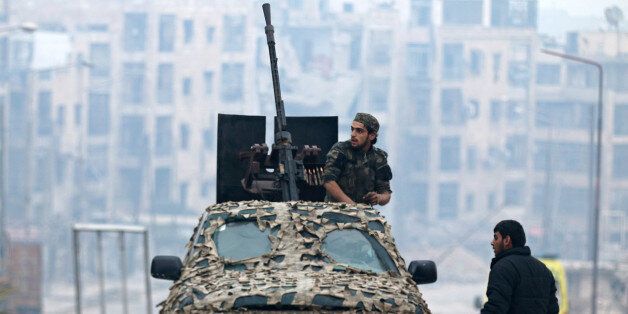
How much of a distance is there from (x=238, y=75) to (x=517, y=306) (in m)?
172

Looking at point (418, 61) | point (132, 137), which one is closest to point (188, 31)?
point (132, 137)

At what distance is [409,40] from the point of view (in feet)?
619

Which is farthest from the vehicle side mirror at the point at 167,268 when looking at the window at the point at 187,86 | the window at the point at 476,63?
the window at the point at 476,63

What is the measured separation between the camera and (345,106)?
597 feet

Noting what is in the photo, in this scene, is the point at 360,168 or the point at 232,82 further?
the point at 232,82

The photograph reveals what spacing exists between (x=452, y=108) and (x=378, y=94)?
8661 millimetres

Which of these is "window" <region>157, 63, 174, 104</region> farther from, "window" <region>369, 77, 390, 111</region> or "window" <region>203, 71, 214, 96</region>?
"window" <region>369, 77, 390, 111</region>

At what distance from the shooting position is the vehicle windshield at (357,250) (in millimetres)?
12539

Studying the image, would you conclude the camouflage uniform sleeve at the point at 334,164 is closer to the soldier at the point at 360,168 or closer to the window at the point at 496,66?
the soldier at the point at 360,168

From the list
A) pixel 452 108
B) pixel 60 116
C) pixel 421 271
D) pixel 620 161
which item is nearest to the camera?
pixel 421 271

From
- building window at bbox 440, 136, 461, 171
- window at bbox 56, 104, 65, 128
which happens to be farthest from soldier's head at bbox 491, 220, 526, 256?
building window at bbox 440, 136, 461, 171

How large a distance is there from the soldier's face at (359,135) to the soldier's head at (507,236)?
2654mm

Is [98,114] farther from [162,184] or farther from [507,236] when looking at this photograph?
[507,236]

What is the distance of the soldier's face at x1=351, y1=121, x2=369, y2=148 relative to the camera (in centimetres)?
1452
